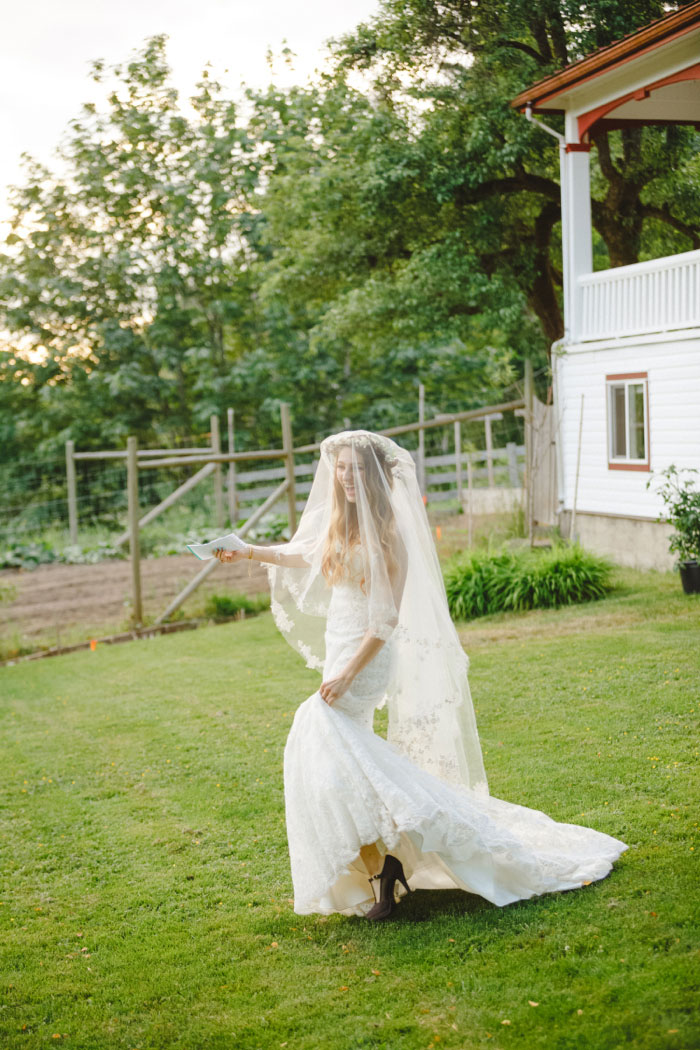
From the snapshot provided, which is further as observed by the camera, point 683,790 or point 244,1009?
point 683,790

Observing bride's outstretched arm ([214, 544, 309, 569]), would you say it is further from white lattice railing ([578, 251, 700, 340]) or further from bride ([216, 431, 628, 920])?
white lattice railing ([578, 251, 700, 340])

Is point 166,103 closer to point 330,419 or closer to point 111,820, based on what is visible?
point 330,419

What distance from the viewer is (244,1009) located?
3566 millimetres

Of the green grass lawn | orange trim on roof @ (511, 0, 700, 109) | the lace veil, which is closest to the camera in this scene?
the green grass lawn

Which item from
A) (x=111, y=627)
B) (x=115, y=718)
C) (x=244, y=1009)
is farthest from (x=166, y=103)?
(x=244, y=1009)

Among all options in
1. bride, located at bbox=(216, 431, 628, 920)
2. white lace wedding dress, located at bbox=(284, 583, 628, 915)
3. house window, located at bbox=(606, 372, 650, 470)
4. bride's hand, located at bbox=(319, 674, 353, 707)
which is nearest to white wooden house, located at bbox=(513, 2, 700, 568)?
house window, located at bbox=(606, 372, 650, 470)

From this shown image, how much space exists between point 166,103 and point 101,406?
8016 millimetres

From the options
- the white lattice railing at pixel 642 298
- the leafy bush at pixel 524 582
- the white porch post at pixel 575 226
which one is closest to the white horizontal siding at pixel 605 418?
the white lattice railing at pixel 642 298

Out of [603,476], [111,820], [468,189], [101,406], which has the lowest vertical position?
[111,820]

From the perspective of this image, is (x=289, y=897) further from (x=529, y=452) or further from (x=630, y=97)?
(x=630, y=97)

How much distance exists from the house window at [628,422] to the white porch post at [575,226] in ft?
3.93

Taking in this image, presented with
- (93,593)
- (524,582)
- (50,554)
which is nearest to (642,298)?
(524,582)

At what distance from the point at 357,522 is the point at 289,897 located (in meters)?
1.67

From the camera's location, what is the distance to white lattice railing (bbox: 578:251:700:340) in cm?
1268
